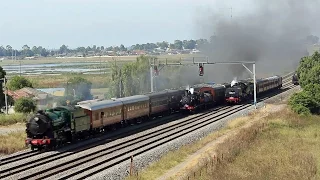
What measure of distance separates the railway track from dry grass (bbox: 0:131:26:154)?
2073mm

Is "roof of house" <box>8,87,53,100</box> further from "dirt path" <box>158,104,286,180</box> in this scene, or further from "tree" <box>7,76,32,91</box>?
"dirt path" <box>158,104,286,180</box>

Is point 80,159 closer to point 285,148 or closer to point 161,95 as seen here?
point 285,148

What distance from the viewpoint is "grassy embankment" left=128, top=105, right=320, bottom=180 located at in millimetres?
22156

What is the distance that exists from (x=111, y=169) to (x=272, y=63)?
3747 inches

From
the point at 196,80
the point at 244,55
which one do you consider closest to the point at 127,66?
the point at 196,80

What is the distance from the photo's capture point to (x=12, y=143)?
3256cm

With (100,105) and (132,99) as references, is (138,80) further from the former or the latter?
(100,105)

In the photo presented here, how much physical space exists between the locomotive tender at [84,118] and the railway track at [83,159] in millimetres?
1433

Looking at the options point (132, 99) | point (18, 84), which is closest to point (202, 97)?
point (132, 99)

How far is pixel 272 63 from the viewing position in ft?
372

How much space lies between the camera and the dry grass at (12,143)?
1195 inches

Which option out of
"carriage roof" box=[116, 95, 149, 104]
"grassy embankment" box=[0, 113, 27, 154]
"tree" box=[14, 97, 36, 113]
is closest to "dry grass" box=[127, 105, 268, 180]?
"carriage roof" box=[116, 95, 149, 104]

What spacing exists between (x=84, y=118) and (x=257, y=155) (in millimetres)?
12442

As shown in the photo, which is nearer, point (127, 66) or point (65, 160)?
point (65, 160)
